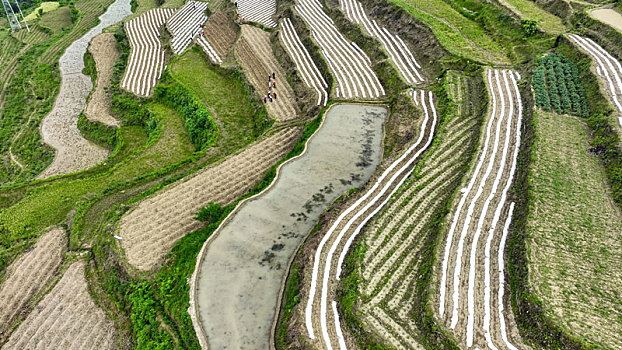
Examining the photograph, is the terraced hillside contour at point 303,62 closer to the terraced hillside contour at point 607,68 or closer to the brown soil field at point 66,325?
the terraced hillside contour at point 607,68

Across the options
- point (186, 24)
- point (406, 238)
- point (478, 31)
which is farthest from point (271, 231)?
point (186, 24)

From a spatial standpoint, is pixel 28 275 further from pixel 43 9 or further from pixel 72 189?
pixel 43 9

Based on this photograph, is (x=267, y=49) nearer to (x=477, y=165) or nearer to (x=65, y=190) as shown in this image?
(x=65, y=190)

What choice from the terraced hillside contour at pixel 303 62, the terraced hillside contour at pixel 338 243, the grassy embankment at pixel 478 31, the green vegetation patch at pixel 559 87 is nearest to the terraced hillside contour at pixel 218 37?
the terraced hillside contour at pixel 303 62

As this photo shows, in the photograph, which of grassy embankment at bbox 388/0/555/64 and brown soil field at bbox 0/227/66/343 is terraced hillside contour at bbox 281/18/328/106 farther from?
brown soil field at bbox 0/227/66/343

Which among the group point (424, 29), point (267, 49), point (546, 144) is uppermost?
point (424, 29)

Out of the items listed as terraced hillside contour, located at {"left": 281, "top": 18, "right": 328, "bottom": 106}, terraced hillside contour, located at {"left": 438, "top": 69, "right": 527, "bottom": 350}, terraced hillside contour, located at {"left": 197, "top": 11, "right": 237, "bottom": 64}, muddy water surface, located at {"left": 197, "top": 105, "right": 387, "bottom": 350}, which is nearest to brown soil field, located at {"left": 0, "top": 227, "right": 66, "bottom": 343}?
muddy water surface, located at {"left": 197, "top": 105, "right": 387, "bottom": 350}

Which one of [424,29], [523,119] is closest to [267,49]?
[424,29]
